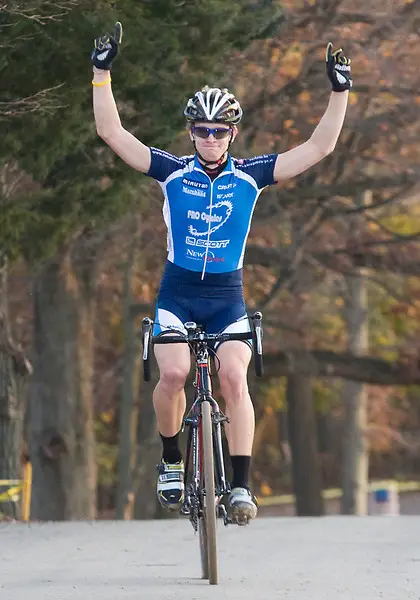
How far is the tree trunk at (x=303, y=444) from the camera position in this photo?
2712 centimetres

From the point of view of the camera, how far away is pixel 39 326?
22.0 meters

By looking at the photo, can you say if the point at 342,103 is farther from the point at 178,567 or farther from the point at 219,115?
the point at 178,567

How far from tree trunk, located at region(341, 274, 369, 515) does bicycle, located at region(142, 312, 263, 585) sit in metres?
21.0

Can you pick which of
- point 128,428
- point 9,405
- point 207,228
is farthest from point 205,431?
point 128,428

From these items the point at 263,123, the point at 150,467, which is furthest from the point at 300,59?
the point at 150,467

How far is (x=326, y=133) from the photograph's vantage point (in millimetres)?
8742

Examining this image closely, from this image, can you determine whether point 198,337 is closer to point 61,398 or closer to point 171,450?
point 171,450

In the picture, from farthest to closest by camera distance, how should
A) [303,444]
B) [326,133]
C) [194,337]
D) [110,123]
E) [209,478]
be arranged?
[303,444] → [326,133] → [110,123] → [194,337] → [209,478]

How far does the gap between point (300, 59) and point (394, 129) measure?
4.87 ft

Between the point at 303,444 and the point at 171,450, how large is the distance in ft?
62.5

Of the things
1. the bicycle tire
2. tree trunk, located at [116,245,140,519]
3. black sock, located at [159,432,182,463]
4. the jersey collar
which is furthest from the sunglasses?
tree trunk, located at [116,245,140,519]

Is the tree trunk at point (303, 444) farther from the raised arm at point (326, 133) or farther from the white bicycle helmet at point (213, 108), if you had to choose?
the white bicycle helmet at point (213, 108)

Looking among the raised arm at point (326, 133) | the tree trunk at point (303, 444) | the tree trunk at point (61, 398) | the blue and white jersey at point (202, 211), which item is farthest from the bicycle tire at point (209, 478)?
the tree trunk at point (303, 444)

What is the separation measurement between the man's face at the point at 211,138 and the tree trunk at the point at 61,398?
13140 mm
